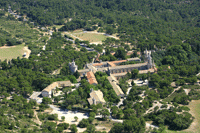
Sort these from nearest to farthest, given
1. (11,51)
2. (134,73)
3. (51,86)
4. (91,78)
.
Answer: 1. (51,86)
2. (91,78)
3. (134,73)
4. (11,51)

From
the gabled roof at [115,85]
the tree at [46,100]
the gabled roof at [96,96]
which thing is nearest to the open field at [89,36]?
the gabled roof at [115,85]

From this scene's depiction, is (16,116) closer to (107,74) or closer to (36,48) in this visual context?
(107,74)

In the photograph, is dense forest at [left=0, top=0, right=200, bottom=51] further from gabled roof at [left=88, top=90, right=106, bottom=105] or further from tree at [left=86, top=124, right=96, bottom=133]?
tree at [left=86, top=124, right=96, bottom=133]

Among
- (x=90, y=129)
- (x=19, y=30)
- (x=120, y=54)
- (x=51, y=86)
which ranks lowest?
(x=90, y=129)

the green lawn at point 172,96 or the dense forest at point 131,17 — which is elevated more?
the dense forest at point 131,17

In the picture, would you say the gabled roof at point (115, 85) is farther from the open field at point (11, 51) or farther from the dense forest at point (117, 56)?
the open field at point (11, 51)

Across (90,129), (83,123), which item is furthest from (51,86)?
(90,129)

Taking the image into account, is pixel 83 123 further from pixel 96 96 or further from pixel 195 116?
pixel 195 116

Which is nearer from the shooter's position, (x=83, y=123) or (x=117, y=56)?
(x=83, y=123)

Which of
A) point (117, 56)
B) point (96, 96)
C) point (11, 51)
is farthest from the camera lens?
point (11, 51)
